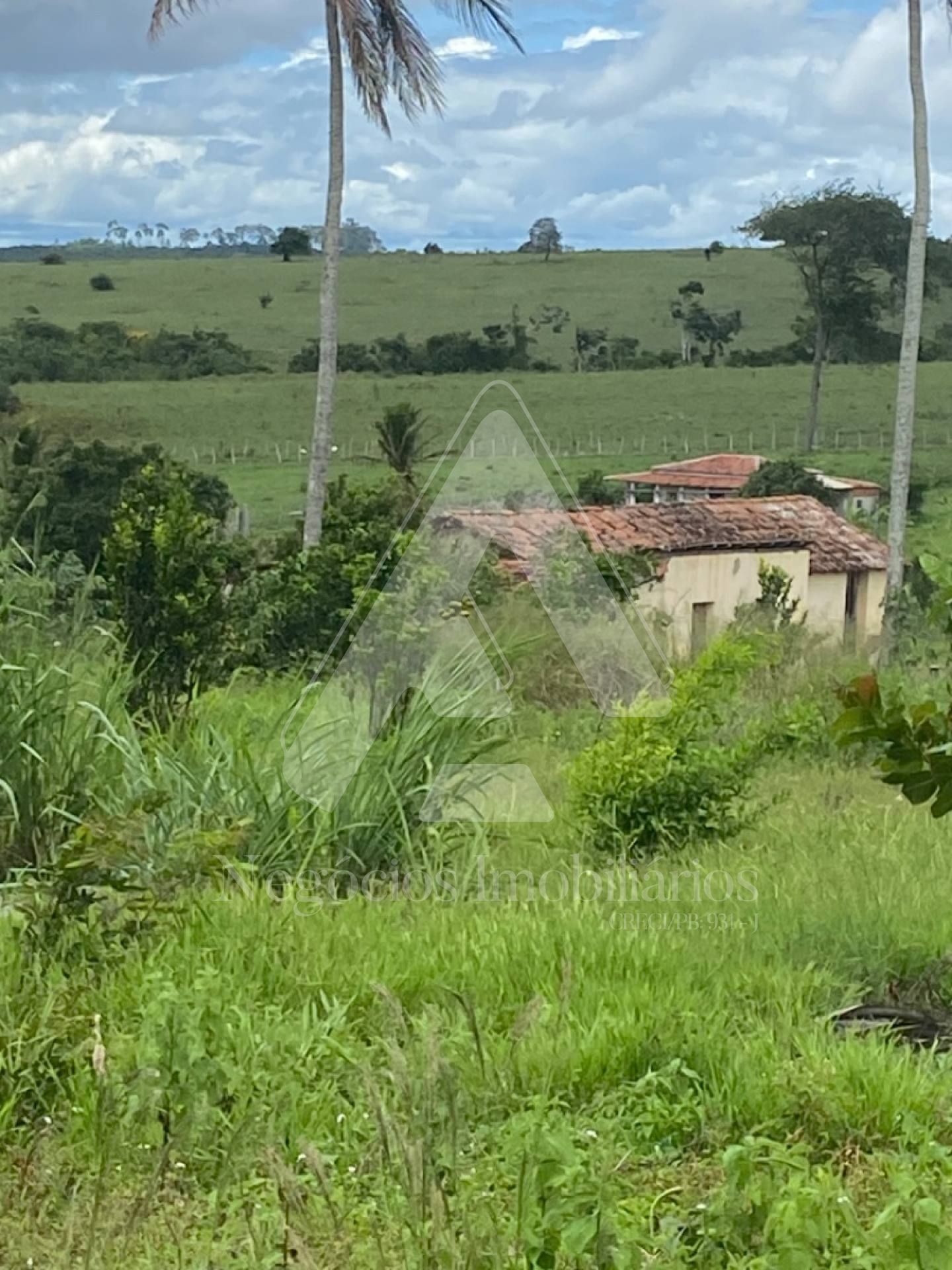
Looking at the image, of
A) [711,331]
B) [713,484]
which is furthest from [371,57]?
[711,331]

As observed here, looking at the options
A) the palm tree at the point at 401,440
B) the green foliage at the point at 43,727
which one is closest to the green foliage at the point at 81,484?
the palm tree at the point at 401,440

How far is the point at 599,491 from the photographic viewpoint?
2811 cm

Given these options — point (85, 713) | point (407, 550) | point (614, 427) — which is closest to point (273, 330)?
point (614, 427)

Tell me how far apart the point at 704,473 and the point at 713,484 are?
1718mm

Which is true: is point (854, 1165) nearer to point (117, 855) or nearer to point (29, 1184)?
point (29, 1184)

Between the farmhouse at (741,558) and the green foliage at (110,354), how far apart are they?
22.4m

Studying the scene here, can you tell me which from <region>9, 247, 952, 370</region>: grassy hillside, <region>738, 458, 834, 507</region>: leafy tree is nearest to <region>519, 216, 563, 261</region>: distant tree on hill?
<region>9, 247, 952, 370</region>: grassy hillside

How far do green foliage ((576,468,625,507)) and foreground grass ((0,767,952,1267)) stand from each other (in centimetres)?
2217

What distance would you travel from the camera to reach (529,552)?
9.27 m

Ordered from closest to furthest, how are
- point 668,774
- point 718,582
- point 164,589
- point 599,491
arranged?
point 668,774
point 164,589
point 718,582
point 599,491

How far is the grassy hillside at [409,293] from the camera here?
154ft

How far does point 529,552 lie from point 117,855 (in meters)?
5.98

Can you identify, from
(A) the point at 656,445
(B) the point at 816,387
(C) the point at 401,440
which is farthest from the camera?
(A) the point at 656,445

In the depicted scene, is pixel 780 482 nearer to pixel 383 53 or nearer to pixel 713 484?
pixel 713 484
